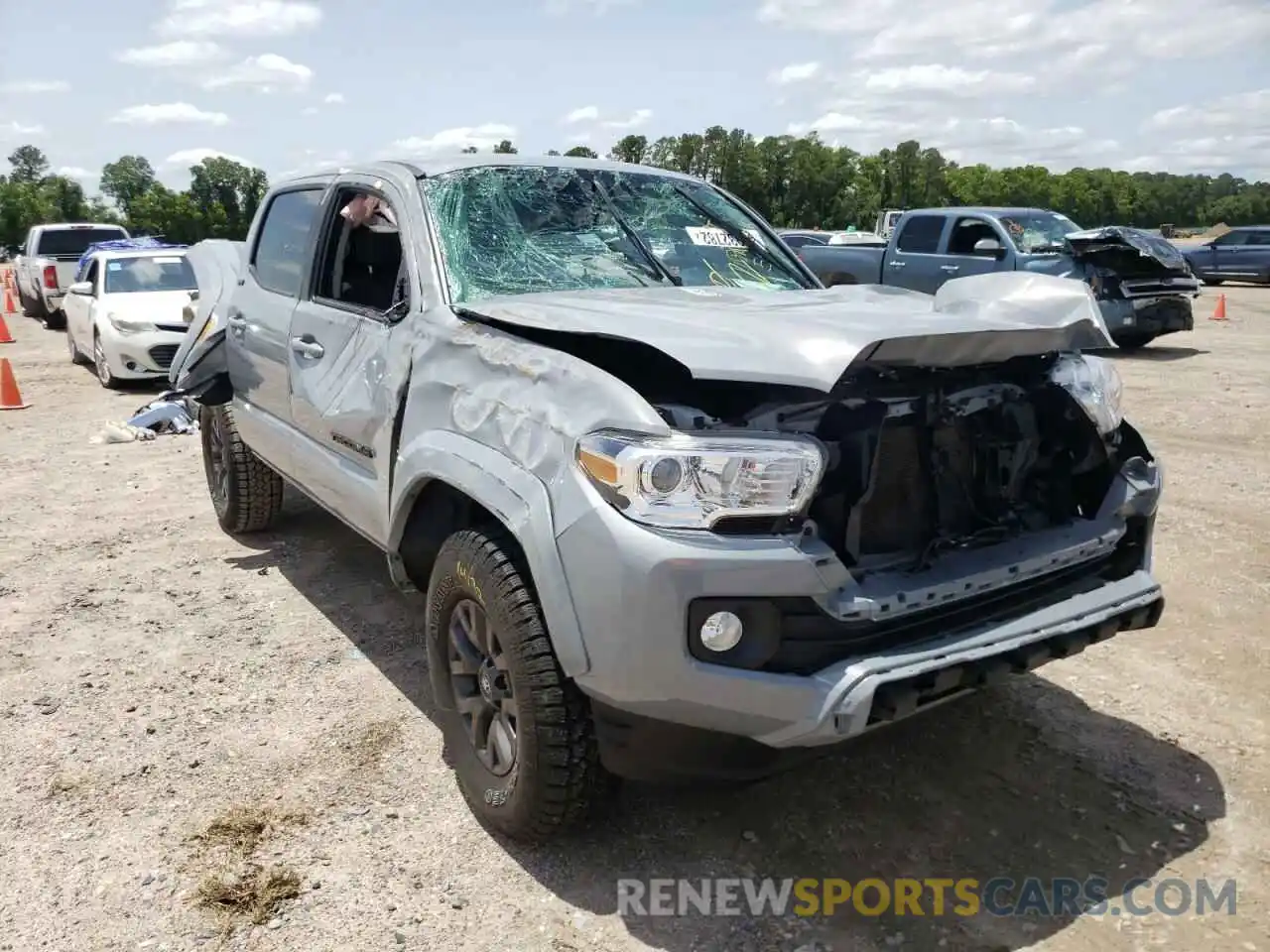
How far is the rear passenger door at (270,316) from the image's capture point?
4.38 m

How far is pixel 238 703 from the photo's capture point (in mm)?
3748

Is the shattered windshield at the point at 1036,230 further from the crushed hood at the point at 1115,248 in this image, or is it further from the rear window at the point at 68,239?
the rear window at the point at 68,239

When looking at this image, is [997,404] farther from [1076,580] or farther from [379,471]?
[379,471]

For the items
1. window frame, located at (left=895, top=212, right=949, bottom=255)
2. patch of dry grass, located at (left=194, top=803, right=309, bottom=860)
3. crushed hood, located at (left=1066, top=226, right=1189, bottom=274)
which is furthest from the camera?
window frame, located at (left=895, top=212, right=949, bottom=255)

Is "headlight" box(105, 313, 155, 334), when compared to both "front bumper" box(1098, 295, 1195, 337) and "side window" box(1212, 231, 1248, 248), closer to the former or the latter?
"front bumper" box(1098, 295, 1195, 337)

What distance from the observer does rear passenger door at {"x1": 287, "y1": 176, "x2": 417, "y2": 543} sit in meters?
3.45

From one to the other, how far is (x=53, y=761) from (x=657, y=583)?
2419 mm

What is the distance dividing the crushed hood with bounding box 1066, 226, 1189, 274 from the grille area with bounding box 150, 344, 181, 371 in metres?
10.5

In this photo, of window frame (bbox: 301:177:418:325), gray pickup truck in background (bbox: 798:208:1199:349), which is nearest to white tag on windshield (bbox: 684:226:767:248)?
window frame (bbox: 301:177:418:325)

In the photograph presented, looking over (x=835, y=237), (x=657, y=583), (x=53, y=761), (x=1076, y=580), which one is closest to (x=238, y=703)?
(x=53, y=761)

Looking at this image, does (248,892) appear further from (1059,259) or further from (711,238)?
(1059,259)

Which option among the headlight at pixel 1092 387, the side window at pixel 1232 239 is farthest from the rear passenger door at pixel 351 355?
the side window at pixel 1232 239

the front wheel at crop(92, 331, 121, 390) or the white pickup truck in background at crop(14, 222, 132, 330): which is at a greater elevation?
the white pickup truck in background at crop(14, 222, 132, 330)

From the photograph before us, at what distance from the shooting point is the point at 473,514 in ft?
9.77
